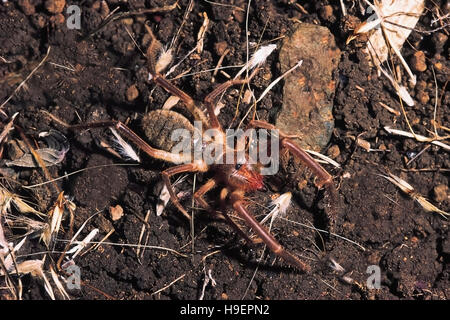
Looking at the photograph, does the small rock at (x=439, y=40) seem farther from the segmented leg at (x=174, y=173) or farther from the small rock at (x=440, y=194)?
the segmented leg at (x=174, y=173)

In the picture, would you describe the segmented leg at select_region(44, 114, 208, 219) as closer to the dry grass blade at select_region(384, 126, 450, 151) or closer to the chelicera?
the chelicera

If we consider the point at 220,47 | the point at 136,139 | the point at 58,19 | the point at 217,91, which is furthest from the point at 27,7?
the point at 217,91

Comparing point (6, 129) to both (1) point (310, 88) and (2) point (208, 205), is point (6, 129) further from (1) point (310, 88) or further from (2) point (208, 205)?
(1) point (310, 88)

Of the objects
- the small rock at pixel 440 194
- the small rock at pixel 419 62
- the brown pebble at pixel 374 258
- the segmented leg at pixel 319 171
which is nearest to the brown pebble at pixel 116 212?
the segmented leg at pixel 319 171
